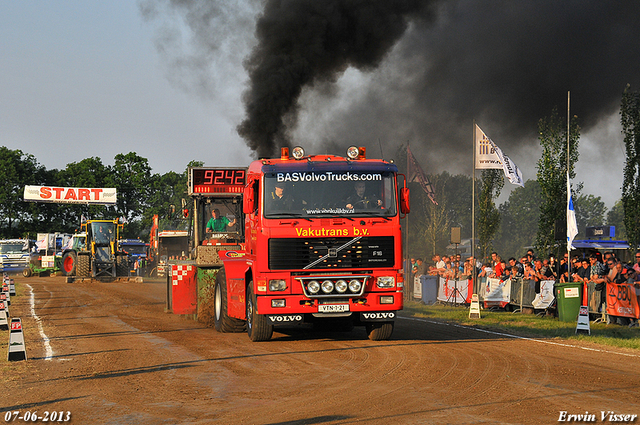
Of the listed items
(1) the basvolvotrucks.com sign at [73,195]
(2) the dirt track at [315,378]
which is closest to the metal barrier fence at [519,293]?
(2) the dirt track at [315,378]

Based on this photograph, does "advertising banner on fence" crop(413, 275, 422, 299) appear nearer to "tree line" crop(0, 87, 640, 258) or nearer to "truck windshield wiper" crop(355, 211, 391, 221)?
"tree line" crop(0, 87, 640, 258)

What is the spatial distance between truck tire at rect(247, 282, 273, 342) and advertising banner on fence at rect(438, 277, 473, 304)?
1121 cm

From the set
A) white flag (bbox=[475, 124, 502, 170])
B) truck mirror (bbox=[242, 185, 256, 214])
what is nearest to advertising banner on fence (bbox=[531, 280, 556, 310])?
white flag (bbox=[475, 124, 502, 170])

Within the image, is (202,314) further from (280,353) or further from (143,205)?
(143,205)

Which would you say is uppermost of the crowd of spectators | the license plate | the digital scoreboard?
the digital scoreboard

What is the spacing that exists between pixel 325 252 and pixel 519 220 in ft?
369

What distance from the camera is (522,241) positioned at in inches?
4542

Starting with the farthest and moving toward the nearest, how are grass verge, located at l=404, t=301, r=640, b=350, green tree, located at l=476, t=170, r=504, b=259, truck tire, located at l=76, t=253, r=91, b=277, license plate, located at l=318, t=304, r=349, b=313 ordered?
truck tire, located at l=76, t=253, r=91, b=277 < green tree, located at l=476, t=170, r=504, b=259 < grass verge, located at l=404, t=301, r=640, b=350 < license plate, located at l=318, t=304, r=349, b=313

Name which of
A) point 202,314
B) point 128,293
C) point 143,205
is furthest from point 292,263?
point 143,205

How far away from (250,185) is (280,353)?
3.17 metres

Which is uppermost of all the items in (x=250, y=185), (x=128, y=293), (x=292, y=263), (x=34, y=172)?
(x=34, y=172)

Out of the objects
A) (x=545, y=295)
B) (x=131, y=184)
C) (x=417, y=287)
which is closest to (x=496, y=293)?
(x=545, y=295)

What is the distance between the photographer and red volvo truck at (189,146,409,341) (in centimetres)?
1171

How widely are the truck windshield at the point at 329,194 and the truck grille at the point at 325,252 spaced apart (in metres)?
0.45
